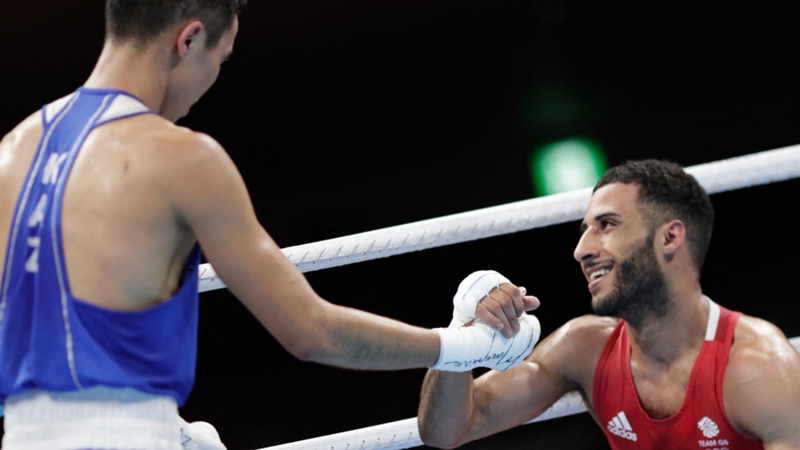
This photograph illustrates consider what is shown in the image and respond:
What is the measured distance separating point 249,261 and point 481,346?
52cm

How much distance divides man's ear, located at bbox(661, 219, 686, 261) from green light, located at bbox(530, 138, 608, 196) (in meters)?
3.87

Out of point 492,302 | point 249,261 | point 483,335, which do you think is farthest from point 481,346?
point 249,261

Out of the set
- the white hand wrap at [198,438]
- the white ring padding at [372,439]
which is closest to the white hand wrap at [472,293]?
the white ring padding at [372,439]

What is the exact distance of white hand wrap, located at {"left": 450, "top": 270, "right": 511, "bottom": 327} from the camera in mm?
1596

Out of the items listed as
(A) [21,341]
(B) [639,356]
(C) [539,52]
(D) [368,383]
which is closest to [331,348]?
(A) [21,341]

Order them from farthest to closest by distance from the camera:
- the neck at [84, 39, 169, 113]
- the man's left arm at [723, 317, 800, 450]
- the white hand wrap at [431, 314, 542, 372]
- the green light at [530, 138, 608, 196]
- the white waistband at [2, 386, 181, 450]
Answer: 1. the green light at [530, 138, 608, 196]
2. the man's left arm at [723, 317, 800, 450]
3. the white hand wrap at [431, 314, 542, 372]
4. the neck at [84, 39, 169, 113]
5. the white waistband at [2, 386, 181, 450]

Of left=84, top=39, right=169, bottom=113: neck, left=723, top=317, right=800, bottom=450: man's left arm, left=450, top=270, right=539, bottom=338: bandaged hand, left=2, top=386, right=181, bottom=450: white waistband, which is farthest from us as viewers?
left=723, top=317, right=800, bottom=450: man's left arm

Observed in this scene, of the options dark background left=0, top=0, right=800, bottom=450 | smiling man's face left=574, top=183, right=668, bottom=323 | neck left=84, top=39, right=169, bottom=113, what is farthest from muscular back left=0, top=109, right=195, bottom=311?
dark background left=0, top=0, right=800, bottom=450

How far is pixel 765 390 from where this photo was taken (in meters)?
1.74

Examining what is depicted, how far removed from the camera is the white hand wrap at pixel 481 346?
4.49 feet

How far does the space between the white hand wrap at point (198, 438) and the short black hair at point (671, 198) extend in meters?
1.13

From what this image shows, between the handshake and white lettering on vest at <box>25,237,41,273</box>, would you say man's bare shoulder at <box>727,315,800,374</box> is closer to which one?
the handshake

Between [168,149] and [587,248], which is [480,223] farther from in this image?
[168,149]

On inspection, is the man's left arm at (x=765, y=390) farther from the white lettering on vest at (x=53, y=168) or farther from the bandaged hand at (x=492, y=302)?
the white lettering on vest at (x=53, y=168)
